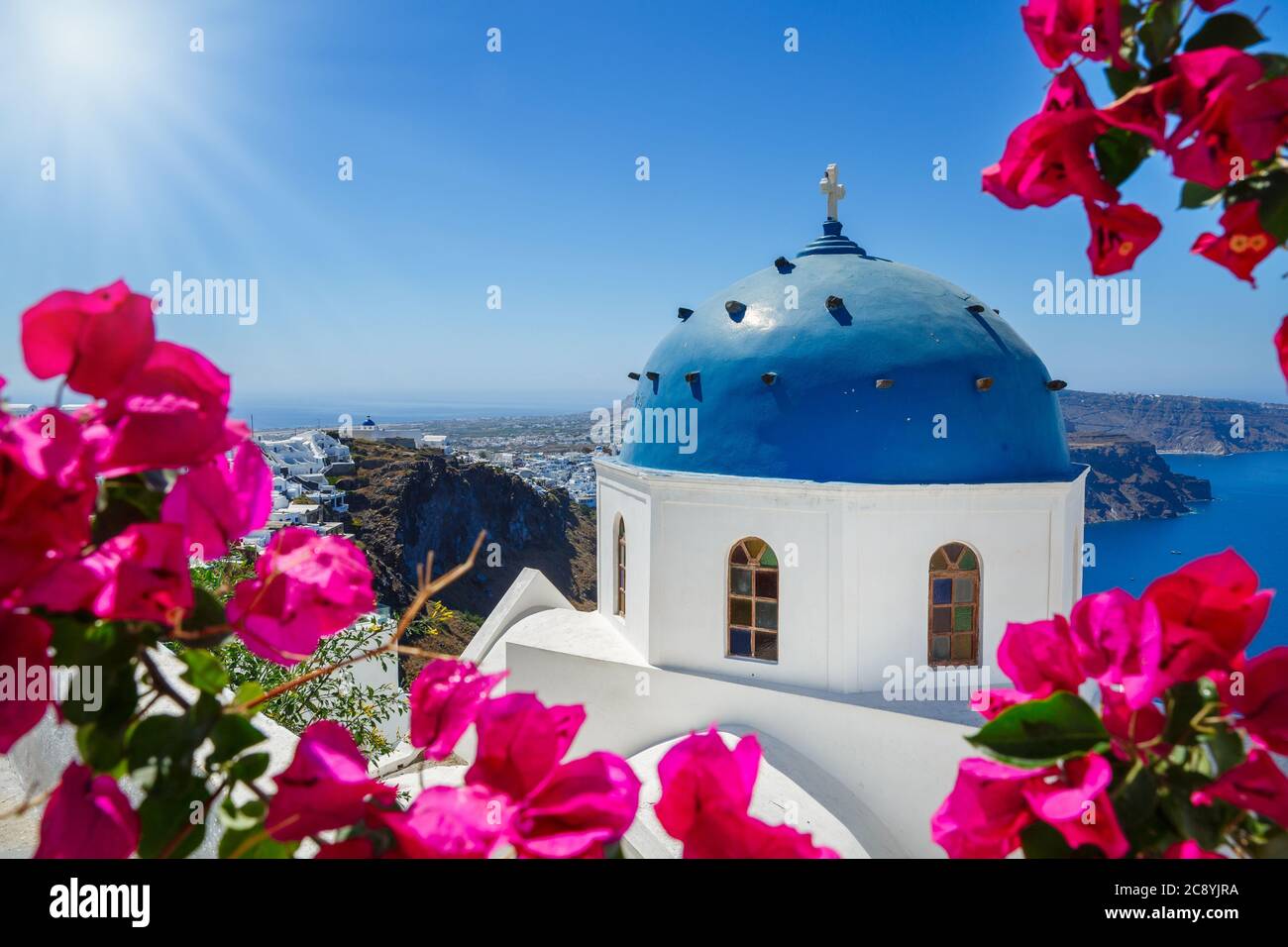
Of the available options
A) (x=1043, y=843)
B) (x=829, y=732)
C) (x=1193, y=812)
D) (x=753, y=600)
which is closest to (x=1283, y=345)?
(x=1193, y=812)

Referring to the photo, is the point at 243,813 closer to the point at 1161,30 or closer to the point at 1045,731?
the point at 1045,731

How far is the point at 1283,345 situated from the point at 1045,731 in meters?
0.59

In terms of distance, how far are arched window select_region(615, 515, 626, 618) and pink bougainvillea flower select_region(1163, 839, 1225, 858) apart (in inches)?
307

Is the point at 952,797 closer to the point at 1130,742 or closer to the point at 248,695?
the point at 1130,742

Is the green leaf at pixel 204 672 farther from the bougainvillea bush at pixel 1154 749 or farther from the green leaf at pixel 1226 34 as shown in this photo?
the green leaf at pixel 1226 34

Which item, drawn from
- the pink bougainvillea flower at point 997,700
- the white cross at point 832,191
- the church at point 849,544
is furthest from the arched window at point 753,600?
the pink bougainvillea flower at point 997,700

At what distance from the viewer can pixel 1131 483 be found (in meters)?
14.9

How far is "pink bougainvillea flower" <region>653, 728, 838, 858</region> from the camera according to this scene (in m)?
0.80

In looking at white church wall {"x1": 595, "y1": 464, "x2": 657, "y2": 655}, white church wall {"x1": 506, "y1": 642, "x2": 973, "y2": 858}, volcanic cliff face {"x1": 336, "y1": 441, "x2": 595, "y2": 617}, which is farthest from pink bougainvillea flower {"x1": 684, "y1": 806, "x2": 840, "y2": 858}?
volcanic cliff face {"x1": 336, "y1": 441, "x2": 595, "y2": 617}

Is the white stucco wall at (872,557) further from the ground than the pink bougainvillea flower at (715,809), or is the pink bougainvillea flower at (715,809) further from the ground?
the pink bougainvillea flower at (715,809)

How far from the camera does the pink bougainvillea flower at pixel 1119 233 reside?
3.30 feet

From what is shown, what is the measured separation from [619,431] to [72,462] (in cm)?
871

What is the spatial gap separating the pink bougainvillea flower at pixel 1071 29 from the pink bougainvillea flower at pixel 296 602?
118cm
